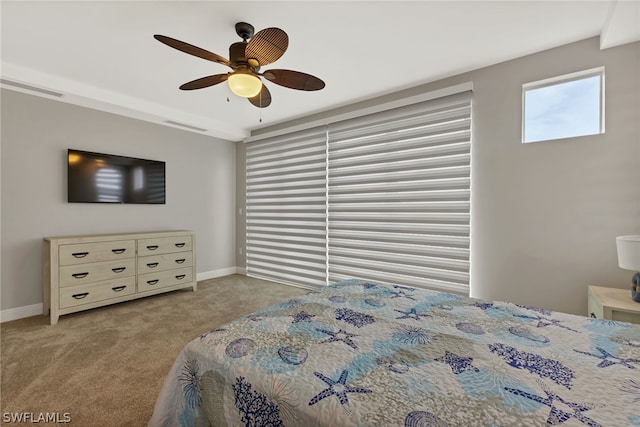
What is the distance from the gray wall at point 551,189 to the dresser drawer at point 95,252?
3981 millimetres

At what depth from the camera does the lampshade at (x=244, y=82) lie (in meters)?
2.05

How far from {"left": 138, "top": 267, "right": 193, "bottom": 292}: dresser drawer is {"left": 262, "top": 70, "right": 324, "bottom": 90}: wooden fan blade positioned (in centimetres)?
299

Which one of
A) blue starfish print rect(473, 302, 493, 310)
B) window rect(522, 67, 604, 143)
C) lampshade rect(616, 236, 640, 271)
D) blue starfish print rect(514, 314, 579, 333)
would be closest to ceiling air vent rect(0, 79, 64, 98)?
blue starfish print rect(473, 302, 493, 310)

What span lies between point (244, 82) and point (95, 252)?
2.65 metres

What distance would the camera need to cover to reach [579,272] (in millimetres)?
2336

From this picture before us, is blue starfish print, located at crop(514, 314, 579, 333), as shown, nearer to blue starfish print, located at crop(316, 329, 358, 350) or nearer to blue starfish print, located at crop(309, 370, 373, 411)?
blue starfish print, located at crop(316, 329, 358, 350)

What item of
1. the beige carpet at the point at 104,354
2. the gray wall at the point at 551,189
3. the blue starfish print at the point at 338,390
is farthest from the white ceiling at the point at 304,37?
the beige carpet at the point at 104,354

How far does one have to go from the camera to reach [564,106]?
2479mm

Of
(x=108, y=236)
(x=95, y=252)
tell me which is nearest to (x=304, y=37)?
(x=108, y=236)

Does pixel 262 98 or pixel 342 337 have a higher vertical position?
pixel 262 98

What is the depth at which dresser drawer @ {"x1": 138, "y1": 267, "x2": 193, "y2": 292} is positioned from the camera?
140 inches

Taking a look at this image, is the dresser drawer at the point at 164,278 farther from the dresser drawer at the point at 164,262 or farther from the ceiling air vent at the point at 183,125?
the ceiling air vent at the point at 183,125

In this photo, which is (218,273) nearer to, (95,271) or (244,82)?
(95,271)

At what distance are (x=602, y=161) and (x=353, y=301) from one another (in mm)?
2352
